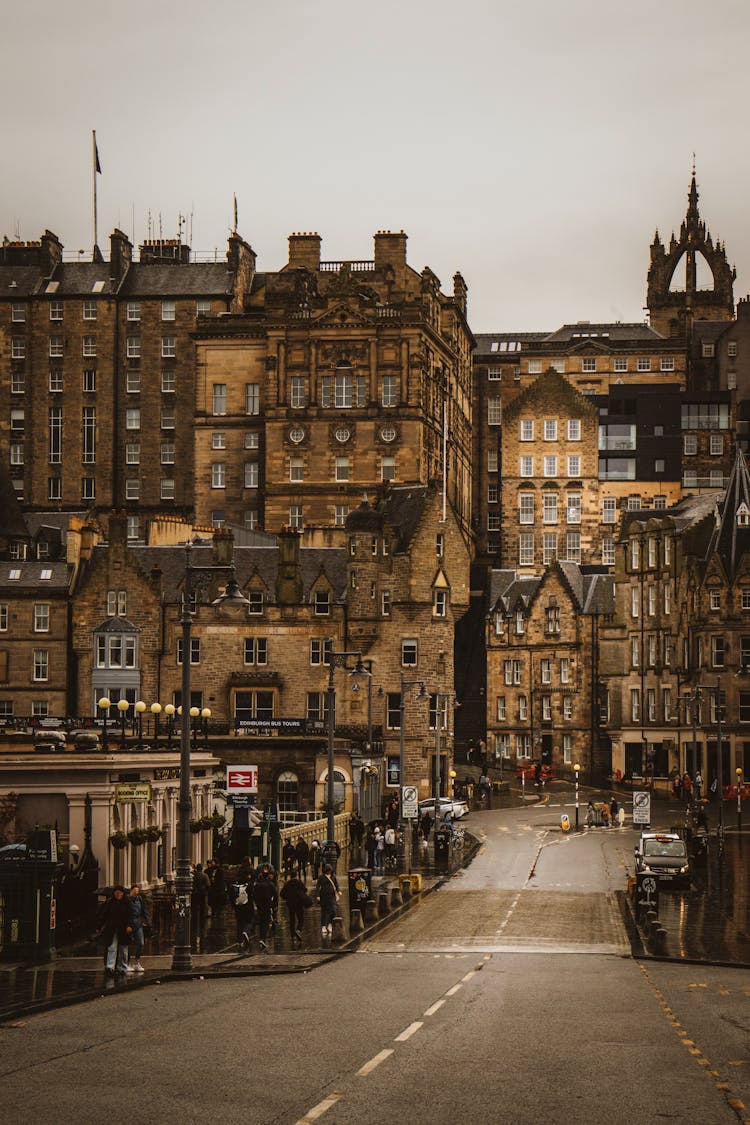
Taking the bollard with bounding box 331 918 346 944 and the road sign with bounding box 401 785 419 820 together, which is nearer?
the bollard with bounding box 331 918 346 944

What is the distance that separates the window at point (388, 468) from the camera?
129m

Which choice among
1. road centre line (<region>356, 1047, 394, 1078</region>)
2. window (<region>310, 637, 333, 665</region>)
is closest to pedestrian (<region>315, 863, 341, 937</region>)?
road centre line (<region>356, 1047, 394, 1078</region>)

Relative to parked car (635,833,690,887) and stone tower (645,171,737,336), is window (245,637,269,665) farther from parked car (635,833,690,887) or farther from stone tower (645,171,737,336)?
stone tower (645,171,737,336)

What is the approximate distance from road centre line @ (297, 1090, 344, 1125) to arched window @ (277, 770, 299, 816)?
71.0 m

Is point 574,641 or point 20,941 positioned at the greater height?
point 574,641

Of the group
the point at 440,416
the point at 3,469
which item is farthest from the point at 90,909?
the point at 440,416

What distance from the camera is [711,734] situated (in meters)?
112

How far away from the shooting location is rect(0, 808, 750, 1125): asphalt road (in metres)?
19.7

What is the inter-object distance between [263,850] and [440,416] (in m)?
83.3

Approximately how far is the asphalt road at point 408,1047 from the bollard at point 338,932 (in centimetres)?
287

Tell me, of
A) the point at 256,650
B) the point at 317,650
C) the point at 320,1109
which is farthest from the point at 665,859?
the point at 256,650

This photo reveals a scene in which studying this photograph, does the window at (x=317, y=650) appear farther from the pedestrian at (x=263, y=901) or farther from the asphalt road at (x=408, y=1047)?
the asphalt road at (x=408, y=1047)

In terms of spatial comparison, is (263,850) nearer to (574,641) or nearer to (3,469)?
(3,469)

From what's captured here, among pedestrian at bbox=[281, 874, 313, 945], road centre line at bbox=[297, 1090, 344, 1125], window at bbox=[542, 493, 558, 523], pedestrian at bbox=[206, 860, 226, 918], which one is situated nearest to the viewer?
road centre line at bbox=[297, 1090, 344, 1125]
